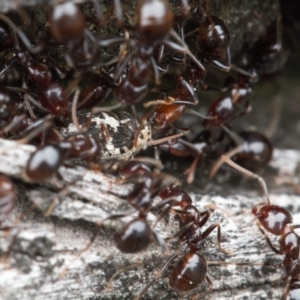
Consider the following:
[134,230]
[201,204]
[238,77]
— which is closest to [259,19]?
[238,77]

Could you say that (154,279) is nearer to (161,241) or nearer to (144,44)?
(161,241)

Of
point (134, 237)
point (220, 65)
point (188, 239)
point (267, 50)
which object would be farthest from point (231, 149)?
point (134, 237)

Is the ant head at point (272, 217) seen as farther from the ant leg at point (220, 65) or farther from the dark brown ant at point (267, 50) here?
the dark brown ant at point (267, 50)

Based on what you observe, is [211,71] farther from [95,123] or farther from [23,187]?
[23,187]

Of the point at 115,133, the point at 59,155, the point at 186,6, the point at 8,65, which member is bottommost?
the point at 115,133

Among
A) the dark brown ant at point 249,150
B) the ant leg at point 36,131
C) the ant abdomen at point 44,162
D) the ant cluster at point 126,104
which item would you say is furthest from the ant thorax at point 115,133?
the dark brown ant at point 249,150
